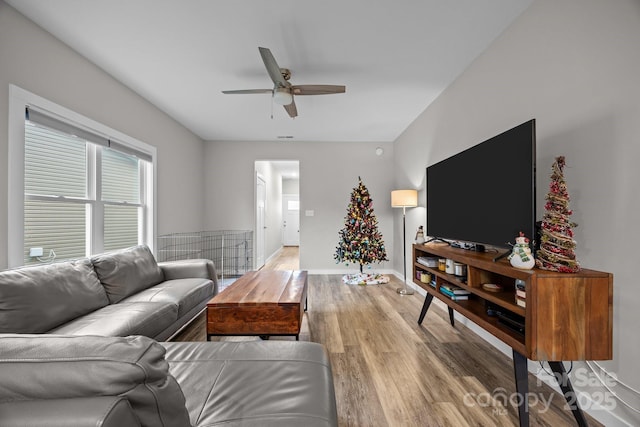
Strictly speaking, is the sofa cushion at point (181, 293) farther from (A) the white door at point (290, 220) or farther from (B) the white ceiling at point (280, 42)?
(A) the white door at point (290, 220)

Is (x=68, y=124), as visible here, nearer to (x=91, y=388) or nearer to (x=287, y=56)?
(x=287, y=56)

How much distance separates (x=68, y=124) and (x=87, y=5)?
1015 millimetres

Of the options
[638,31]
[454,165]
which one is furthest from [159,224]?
[638,31]

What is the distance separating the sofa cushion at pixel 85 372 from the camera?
56cm

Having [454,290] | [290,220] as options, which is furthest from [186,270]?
[290,220]

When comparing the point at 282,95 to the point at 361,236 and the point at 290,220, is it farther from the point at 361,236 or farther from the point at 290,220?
the point at 290,220

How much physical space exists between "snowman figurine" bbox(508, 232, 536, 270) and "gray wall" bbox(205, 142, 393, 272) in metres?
4.01

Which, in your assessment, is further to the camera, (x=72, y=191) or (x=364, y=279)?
(x=364, y=279)

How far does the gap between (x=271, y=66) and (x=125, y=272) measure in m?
2.17

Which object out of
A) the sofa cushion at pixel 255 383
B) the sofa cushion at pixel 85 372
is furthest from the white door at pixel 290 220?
the sofa cushion at pixel 85 372

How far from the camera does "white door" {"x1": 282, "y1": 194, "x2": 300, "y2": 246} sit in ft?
36.2

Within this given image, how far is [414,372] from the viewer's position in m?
2.06

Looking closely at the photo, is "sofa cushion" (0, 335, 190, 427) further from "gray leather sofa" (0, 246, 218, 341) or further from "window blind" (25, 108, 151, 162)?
"window blind" (25, 108, 151, 162)

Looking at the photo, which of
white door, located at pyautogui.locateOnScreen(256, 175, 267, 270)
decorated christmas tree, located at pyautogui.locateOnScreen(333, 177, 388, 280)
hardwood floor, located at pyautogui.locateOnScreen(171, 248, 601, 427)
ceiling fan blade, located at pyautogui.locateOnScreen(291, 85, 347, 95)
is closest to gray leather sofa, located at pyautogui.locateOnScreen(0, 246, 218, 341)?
hardwood floor, located at pyautogui.locateOnScreen(171, 248, 601, 427)
